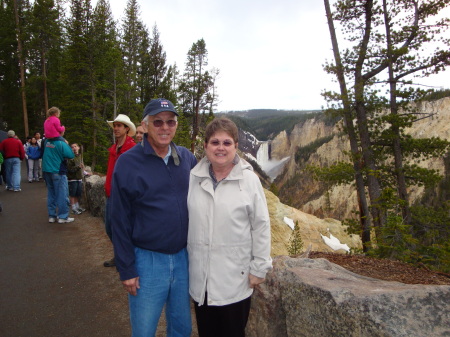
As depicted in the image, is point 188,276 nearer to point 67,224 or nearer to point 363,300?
point 363,300

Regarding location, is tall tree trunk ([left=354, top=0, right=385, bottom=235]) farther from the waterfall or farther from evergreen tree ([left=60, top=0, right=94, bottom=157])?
the waterfall

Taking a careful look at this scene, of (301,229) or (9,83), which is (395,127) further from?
(9,83)

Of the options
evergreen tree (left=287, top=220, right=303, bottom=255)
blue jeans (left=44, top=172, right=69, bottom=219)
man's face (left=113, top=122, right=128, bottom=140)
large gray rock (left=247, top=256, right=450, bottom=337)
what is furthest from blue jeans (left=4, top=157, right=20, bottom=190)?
large gray rock (left=247, top=256, right=450, bottom=337)

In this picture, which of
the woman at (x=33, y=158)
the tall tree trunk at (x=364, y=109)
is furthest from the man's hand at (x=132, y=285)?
the woman at (x=33, y=158)

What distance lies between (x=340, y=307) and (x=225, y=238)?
0.95m

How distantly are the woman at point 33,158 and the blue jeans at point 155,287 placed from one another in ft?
37.7

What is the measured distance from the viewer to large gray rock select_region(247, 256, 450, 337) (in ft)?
6.05

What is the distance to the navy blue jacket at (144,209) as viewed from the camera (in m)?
2.01

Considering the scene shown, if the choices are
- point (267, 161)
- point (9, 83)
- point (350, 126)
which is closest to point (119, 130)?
point (350, 126)

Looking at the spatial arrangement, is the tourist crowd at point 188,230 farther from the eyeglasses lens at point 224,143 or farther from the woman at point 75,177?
the woman at point 75,177

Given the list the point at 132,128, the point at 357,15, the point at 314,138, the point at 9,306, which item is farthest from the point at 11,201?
the point at 314,138

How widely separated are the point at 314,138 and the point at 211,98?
237 ft

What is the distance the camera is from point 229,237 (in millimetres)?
1931

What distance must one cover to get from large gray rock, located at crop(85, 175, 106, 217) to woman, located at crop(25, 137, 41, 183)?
16.2 feet
